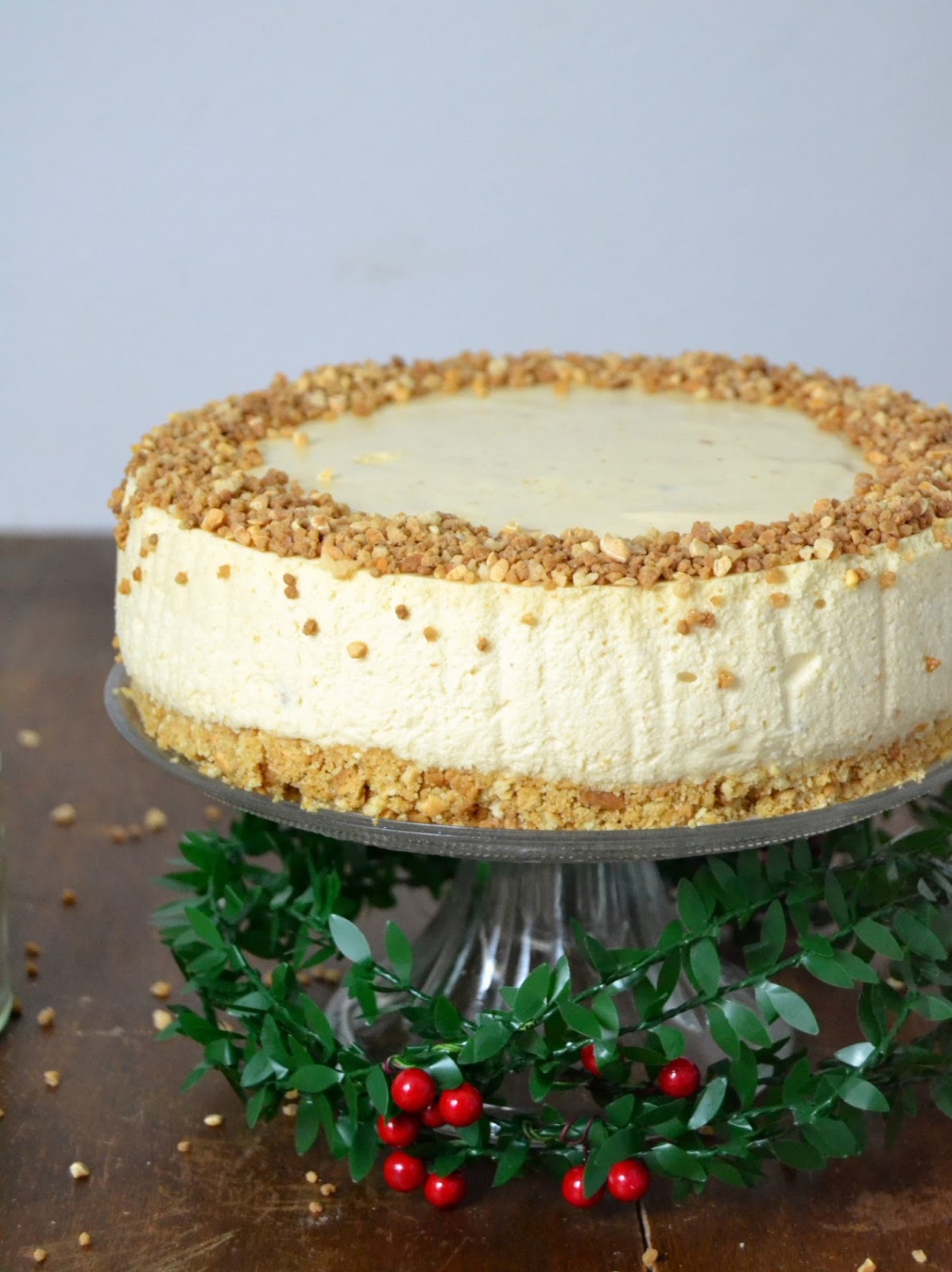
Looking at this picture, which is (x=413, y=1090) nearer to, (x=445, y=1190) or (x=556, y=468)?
(x=445, y=1190)

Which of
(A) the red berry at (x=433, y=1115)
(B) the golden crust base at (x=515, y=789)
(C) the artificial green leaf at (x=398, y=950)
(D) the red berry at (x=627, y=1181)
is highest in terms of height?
(B) the golden crust base at (x=515, y=789)

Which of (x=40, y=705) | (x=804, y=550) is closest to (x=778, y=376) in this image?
(x=804, y=550)

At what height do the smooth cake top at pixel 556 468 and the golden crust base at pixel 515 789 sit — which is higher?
the smooth cake top at pixel 556 468

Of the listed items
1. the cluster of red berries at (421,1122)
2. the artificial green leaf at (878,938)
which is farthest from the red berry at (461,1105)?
the artificial green leaf at (878,938)

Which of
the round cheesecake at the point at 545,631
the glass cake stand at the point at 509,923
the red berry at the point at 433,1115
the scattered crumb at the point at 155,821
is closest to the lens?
the round cheesecake at the point at 545,631

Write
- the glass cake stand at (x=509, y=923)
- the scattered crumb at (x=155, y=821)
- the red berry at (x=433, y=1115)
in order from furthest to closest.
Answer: the scattered crumb at (x=155, y=821) → the glass cake stand at (x=509, y=923) → the red berry at (x=433, y=1115)

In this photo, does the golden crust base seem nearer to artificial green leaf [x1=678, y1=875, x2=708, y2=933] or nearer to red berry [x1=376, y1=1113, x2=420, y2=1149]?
artificial green leaf [x1=678, y1=875, x2=708, y2=933]

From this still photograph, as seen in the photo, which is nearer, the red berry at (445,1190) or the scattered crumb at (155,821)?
the red berry at (445,1190)

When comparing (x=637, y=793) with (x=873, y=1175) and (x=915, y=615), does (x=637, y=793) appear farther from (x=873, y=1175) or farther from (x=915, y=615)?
(x=873, y=1175)

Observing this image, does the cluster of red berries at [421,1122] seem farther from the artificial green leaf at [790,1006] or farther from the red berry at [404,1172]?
the artificial green leaf at [790,1006]
